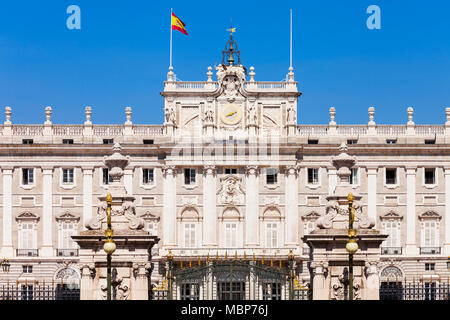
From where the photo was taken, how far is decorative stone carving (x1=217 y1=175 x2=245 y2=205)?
87.2m

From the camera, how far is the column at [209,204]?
86.7 meters

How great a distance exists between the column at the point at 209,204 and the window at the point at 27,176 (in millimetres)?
14485

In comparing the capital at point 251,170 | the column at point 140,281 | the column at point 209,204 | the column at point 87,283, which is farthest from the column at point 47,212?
the column at point 140,281

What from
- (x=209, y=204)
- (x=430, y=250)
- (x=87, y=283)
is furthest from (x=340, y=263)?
(x=430, y=250)

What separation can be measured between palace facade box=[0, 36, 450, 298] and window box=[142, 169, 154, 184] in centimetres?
8

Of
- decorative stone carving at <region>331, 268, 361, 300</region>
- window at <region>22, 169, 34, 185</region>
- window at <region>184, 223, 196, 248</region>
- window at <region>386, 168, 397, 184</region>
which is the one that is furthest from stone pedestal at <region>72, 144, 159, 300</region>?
window at <region>386, 168, 397, 184</region>

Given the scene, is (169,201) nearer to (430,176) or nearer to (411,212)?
(411,212)

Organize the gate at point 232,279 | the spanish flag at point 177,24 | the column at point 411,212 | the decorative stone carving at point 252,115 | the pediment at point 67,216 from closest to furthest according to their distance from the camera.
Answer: the gate at point 232,279 → the spanish flag at point 177,24 → the column at point 411,212 → the pediment at point 67,216 → the decorative stone carving at point 252,115

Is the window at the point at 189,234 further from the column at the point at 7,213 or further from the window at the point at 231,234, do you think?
the column at the point at 7,213

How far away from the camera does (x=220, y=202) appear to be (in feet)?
286

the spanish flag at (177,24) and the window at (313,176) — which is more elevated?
the spanish flag at (177,24)

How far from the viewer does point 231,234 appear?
286ft

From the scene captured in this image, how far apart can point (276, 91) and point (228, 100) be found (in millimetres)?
4103

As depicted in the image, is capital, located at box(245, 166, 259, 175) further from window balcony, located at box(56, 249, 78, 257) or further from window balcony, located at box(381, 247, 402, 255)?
window balcony, located at box(56, 249, 78, 257)
